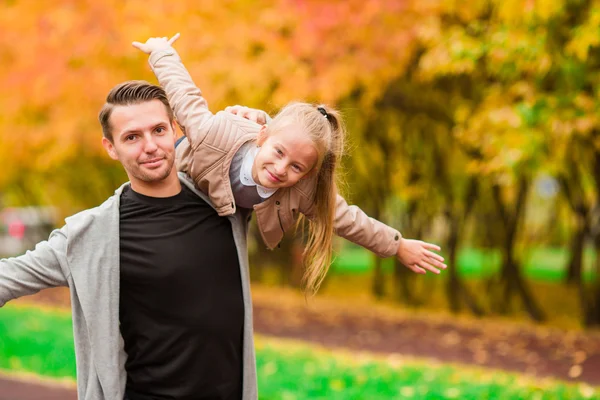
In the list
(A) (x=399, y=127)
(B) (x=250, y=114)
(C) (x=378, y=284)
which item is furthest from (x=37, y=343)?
(B) (x=250, y=114)

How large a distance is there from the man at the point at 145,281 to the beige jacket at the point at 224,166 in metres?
0.09

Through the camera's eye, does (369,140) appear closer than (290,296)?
Yes

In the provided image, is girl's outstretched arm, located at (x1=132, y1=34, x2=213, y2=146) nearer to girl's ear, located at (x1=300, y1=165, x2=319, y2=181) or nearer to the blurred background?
girl's ear, located at (x1=300, y1=165, x2=319, y2=181)

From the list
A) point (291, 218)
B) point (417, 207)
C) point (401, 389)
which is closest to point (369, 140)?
point (417, 207)

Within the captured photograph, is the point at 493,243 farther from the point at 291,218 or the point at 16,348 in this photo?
the point at 291,218

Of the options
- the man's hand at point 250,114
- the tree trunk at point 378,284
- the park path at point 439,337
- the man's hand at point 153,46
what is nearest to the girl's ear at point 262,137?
the man's hand at point 250,114

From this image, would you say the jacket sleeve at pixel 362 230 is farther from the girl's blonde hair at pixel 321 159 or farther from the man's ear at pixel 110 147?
the man's ear at pixel 110 147

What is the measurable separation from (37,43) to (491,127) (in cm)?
748

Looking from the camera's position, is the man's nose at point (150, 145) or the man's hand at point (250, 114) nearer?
the man's nose at point (150, 145)

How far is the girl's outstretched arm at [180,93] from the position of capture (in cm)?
285

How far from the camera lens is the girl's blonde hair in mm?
2906

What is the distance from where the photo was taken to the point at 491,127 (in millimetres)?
9281

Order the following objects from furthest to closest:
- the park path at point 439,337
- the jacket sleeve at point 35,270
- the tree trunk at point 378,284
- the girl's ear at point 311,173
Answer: the tree trunk at point 378,284
the park path at point 439,337
the girl's ear at point 311,173
the jacket sleeve at point 35,270

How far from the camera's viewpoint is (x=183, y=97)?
287cm
